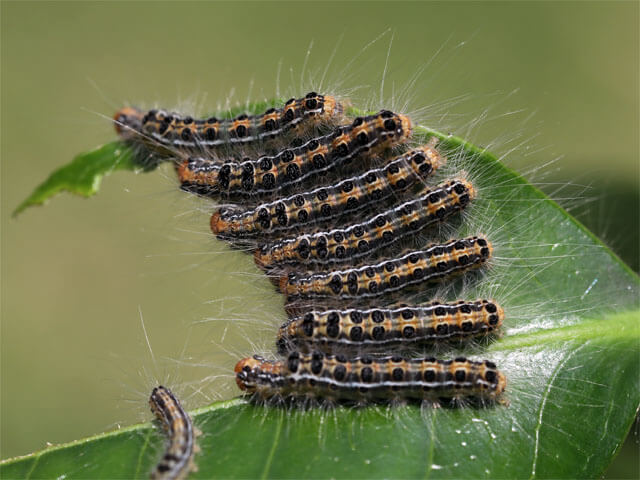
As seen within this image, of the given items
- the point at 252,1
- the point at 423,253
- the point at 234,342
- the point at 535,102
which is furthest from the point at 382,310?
the point at 252,1

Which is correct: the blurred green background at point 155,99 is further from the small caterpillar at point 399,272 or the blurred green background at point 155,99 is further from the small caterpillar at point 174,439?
the small caterpillar at point 399,272

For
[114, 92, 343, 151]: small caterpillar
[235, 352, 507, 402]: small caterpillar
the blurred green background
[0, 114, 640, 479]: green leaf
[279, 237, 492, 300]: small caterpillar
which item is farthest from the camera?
the blurred green background

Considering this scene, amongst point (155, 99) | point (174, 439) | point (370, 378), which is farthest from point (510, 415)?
point (155, 99)

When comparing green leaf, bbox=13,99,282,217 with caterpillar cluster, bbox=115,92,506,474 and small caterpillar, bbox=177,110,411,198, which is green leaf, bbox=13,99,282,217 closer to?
caterpillar cluster, bbox=115,92,506,474

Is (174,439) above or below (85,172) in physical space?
below

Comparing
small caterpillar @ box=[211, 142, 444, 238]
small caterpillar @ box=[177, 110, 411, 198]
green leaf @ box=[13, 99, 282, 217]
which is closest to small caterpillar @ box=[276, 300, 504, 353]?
small caterpillar @ box=[211, 142, 444, 238]

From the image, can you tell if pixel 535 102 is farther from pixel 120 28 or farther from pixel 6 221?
pixel 6 221

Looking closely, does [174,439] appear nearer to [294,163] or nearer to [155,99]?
[294,163]
